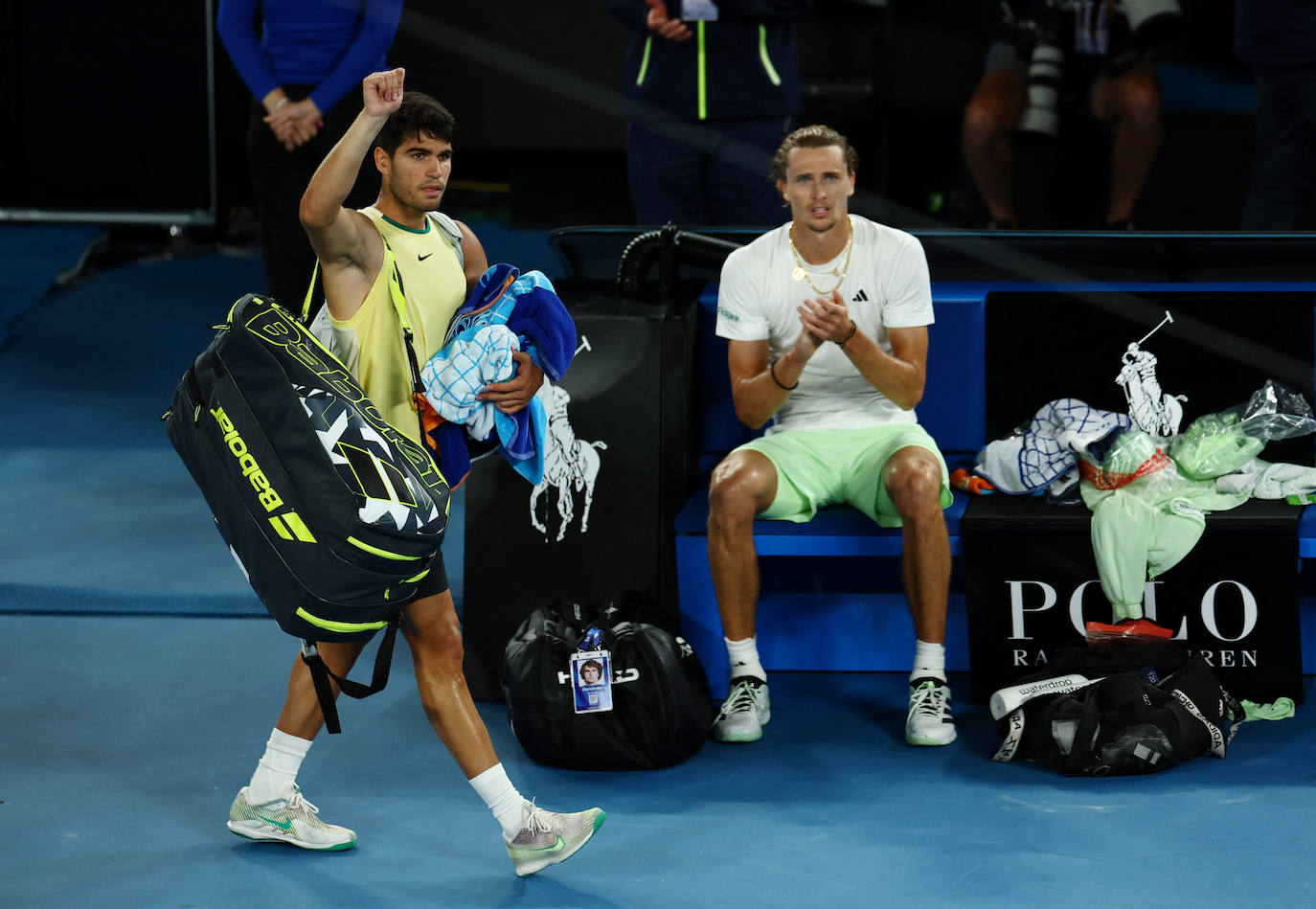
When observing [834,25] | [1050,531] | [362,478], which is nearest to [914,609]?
[1050,531]

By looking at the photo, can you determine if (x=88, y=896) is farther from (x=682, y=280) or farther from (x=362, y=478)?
(x=682, y=280)

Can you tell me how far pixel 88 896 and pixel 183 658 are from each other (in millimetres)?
1300

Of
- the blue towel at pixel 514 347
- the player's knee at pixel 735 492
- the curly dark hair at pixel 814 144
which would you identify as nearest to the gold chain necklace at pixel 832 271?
the curly dark hair at pixel 814 144

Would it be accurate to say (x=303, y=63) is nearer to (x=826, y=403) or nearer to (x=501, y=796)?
(x=826, y=403)

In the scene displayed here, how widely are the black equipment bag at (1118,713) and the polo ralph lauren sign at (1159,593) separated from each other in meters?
0.17

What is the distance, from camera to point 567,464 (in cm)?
407

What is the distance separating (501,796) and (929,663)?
1.16 m

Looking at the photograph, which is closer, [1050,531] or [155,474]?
[1050,531]

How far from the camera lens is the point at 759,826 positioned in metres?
3.39

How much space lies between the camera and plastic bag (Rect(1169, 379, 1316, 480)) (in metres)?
4.00

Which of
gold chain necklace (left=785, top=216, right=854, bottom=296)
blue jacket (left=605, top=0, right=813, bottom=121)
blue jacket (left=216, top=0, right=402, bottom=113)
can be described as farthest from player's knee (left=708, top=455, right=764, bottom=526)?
blue jacket (left=605, top=0, right=813, bottom=121)

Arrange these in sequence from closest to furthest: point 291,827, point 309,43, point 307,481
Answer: point 307,481
point 291,827
point 309,43

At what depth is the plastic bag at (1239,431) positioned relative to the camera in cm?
400

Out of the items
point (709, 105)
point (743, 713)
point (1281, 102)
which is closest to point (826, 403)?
point (743, 713)
